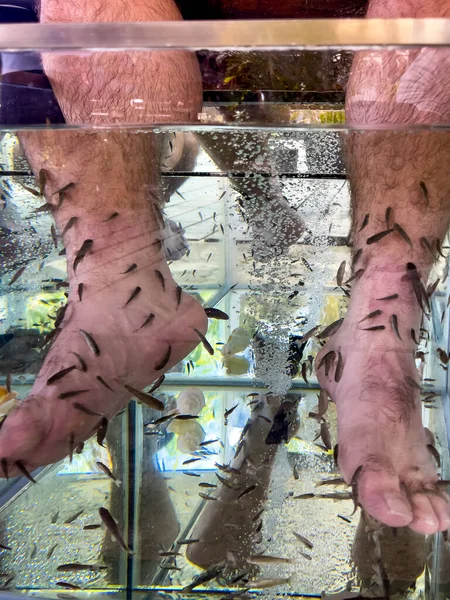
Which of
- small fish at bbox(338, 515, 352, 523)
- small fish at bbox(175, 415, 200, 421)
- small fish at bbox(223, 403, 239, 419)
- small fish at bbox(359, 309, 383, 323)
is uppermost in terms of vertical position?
small fish at bbox(359, 309, 383, 323)

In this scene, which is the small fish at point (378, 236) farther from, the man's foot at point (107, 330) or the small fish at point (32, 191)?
the small fish at point (32, 191)

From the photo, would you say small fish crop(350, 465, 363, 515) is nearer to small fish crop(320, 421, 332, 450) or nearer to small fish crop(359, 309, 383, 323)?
small fish crop(320, 421, 332, 450)

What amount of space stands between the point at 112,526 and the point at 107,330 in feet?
1.47

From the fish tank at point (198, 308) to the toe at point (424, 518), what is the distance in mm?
73

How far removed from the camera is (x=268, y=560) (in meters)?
1.03

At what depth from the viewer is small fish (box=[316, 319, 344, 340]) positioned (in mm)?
1306

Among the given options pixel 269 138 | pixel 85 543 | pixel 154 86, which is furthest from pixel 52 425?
pixel 269 138

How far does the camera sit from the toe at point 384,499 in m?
0.90

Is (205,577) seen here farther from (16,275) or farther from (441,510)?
(16,275)

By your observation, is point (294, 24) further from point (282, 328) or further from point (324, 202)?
point (282, 328)

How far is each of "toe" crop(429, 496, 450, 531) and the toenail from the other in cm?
6

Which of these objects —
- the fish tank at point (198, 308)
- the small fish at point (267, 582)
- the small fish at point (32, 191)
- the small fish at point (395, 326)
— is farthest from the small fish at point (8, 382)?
the small fish at point (395, 326)

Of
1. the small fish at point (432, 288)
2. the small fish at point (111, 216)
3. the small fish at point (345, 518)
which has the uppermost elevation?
the small fish at point (111, 216)

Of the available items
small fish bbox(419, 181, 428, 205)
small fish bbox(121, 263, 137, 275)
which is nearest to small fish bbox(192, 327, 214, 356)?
small fish bbox(121, 263, 137, 275)
